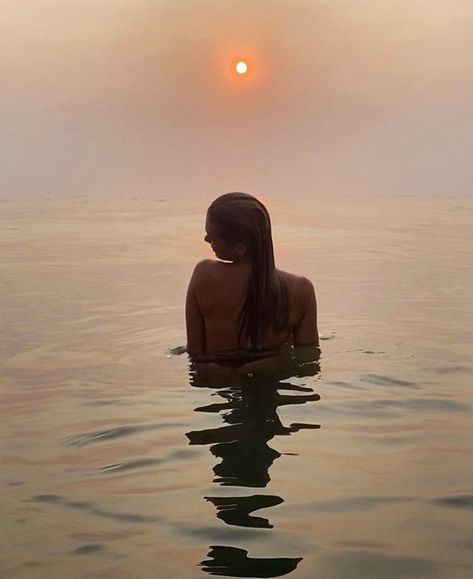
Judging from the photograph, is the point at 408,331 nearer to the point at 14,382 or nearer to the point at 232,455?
the point at 14,382

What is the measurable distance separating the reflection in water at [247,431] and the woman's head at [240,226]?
76 cm

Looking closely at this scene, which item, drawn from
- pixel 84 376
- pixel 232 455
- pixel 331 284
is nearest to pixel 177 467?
pixel 232 455

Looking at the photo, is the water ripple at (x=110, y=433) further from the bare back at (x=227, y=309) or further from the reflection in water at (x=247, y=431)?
the bare back at (x=227, y=309)

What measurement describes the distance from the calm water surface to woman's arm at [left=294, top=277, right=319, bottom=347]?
0.88ft

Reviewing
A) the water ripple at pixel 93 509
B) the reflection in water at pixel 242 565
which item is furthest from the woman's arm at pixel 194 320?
the reflection in water at pixel 242 565

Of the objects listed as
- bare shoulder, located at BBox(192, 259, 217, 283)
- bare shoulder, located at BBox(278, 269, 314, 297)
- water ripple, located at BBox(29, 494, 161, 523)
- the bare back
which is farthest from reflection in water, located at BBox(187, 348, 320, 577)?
bare shoulder, located at BBox(192, 259, 217, 283)

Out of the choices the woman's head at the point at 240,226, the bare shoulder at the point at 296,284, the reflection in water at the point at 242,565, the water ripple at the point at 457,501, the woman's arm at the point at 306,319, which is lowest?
the reflection in water at the point at 242,565

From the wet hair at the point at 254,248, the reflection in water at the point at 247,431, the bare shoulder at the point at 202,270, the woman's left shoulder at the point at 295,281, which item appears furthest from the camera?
the woman's left shoulder at the point at 295,281

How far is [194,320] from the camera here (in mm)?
5488

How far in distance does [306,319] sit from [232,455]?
5.75 feet

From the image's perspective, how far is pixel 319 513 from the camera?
10.8 feet

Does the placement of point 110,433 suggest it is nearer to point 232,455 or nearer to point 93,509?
point 232,455

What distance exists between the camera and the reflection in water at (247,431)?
2.87 metres

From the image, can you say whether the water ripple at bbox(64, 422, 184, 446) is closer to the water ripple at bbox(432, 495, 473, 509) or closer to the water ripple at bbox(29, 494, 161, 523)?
the water ripple at bbox(29, 494, 161, 523)
